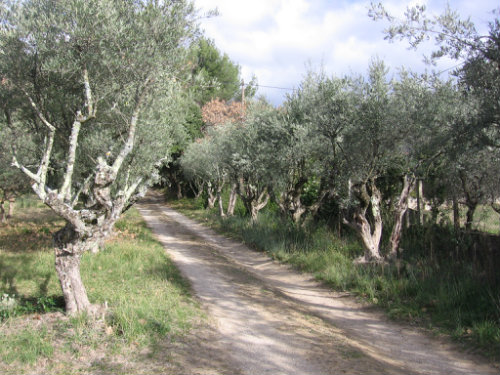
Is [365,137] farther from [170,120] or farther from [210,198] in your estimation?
[210,198]

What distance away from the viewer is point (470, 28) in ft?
21.1

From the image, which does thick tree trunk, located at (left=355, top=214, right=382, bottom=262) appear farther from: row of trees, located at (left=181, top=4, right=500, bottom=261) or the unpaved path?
the unpaved path

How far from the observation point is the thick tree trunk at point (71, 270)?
611 centimetres

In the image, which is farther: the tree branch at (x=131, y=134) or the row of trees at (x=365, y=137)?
the row of trees at (x=365, y=137)

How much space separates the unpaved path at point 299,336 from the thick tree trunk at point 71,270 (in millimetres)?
2125

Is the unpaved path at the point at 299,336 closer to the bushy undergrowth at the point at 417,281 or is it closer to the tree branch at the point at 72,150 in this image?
the bushy undergrowth at the point at 417,281

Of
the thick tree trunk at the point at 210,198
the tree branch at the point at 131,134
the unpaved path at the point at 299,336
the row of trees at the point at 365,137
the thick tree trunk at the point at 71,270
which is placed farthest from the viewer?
the thick tree trunk at the point at 210,198

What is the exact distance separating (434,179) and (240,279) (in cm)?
837

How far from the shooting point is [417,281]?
7.77m

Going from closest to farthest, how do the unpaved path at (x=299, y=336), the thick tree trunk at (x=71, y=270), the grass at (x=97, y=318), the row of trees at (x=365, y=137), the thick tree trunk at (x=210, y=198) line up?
the grass at (x=97, y=318) → the unpaved path at (x=299, y=336) → the thick tree trunk at (x=71, y=270) → the row of trees at (x=365, y=137) → the thick tree trunk at (x=210, y=198)

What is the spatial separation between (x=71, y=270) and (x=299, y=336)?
12.4 ft

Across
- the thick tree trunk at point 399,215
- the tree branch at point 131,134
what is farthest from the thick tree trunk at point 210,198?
the tree branch at point 131,134

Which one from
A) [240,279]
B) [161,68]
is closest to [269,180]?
[240,279]

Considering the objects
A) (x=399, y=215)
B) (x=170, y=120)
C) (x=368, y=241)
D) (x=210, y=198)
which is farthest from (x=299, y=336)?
(x=210, y=198)
